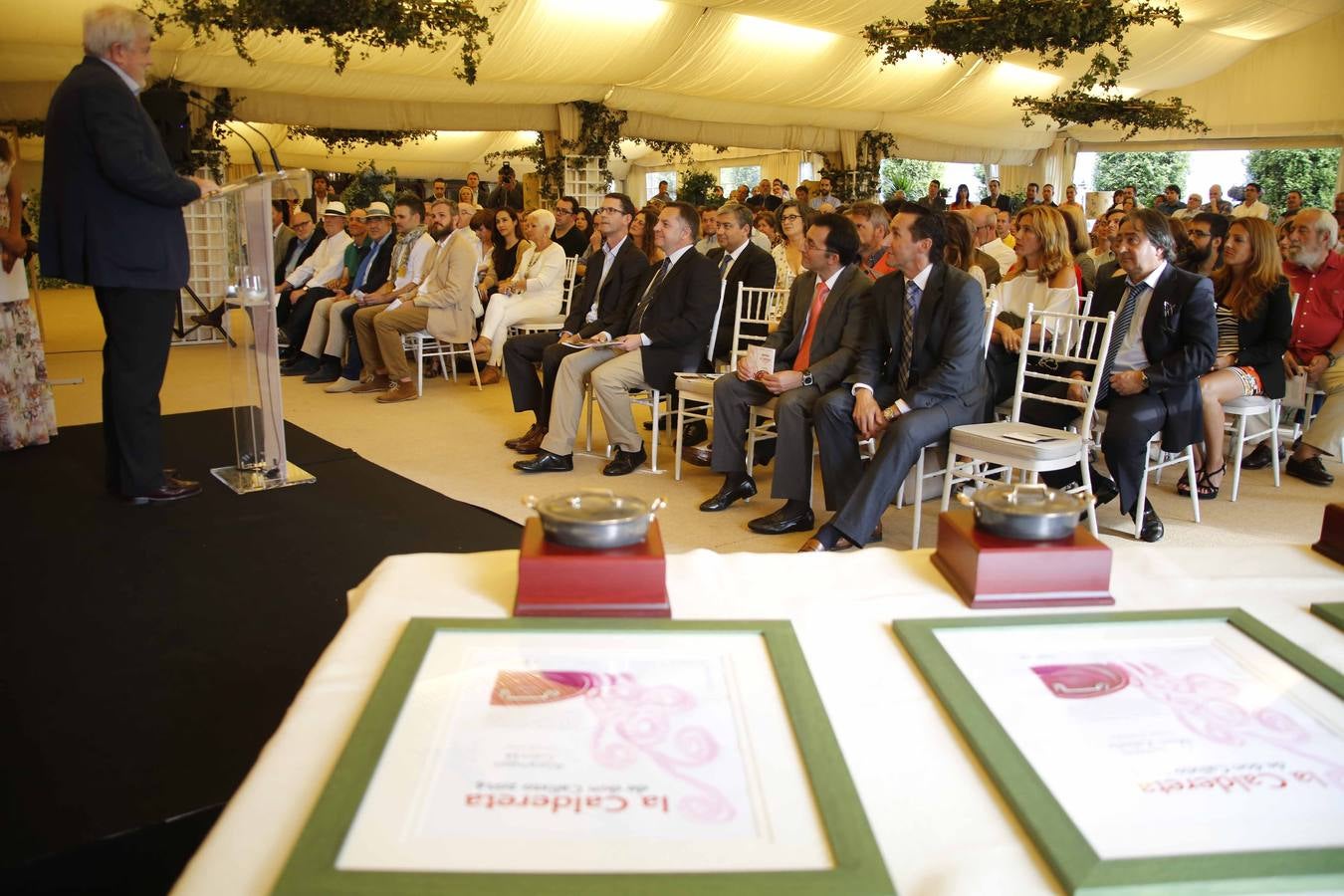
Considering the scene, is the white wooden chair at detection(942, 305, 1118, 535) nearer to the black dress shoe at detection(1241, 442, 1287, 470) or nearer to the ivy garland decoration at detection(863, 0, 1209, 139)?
the black dress shoe at detection(1241, 442, 1287, 470)

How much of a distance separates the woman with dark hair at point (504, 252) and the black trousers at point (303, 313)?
1151mm

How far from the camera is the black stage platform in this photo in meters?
1.81

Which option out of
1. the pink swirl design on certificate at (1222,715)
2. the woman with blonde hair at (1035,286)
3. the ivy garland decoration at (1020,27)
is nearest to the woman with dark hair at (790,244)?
the woman with blonde hair at (1035,286)

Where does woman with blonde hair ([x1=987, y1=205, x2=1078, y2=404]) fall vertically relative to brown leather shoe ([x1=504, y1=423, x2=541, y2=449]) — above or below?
above

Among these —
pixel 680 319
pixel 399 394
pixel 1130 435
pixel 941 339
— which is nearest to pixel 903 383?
pixel 941 339

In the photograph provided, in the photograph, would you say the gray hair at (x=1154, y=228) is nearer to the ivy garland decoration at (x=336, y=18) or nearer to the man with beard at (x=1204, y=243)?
the man with beard at (x=1204, y=243)

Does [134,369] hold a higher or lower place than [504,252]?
lower

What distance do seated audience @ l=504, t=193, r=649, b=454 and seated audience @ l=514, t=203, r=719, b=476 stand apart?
0.18 m

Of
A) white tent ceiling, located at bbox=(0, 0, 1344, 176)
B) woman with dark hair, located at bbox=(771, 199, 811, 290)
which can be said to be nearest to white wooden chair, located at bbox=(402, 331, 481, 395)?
woman with dark hair, located at bbox=(771, 199, 811, 290)

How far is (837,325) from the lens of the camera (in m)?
4.06

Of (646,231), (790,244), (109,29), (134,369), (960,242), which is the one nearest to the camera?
(109,29)

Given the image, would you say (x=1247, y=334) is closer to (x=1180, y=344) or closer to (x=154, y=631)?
(x=1180, y=344)

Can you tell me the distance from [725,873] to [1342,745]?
0.64 m

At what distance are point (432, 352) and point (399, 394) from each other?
1.95 feet
